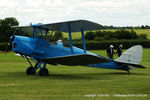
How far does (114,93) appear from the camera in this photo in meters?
9.14

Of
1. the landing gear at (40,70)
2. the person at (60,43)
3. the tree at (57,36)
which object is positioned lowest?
the landing gear at (40,70)

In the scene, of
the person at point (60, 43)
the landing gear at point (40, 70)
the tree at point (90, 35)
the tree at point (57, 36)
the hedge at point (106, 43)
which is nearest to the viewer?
the landing gear at point (40, 70)

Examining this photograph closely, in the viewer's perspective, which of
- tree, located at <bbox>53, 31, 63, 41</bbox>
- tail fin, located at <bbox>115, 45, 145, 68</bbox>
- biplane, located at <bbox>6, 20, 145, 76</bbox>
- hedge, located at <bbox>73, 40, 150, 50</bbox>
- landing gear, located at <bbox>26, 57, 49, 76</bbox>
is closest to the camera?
biplane, located at <bbox>6, 20, 145, 76</bbox>

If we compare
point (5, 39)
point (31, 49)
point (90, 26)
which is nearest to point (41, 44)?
point (31, 49)

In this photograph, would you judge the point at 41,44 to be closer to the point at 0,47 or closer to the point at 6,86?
the point at 6,86

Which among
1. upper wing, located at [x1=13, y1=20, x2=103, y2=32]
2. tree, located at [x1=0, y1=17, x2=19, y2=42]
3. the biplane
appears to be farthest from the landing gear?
tree, located at [x1=0, y1=17, x2=19, y2=42]

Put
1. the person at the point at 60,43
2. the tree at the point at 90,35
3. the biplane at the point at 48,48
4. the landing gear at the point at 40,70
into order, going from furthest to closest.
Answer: the tree at the point at 90,35 < the person at the point at 60,43 < the landing gear at the point at 40,70 < the biplane at the point at 48,48

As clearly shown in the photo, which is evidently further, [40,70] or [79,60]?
[40,70]

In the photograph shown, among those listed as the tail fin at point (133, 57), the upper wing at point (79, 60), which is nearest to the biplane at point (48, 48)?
the upper wing at point (79, 60)

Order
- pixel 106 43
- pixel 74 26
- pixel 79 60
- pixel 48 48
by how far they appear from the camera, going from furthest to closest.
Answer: pixel 106 43 → pixel 48 48 → pixel 74 26 → pixel 79 60

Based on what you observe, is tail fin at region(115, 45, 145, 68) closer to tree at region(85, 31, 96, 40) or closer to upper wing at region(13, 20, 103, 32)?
upper wing at region(13, 20, 103, 32)

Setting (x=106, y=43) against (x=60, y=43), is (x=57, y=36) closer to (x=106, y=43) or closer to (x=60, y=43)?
(x=60, y=43)

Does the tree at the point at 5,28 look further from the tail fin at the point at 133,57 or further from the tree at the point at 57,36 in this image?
the tail fin at the point at 133,57

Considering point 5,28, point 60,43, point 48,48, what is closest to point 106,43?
point 5,28
